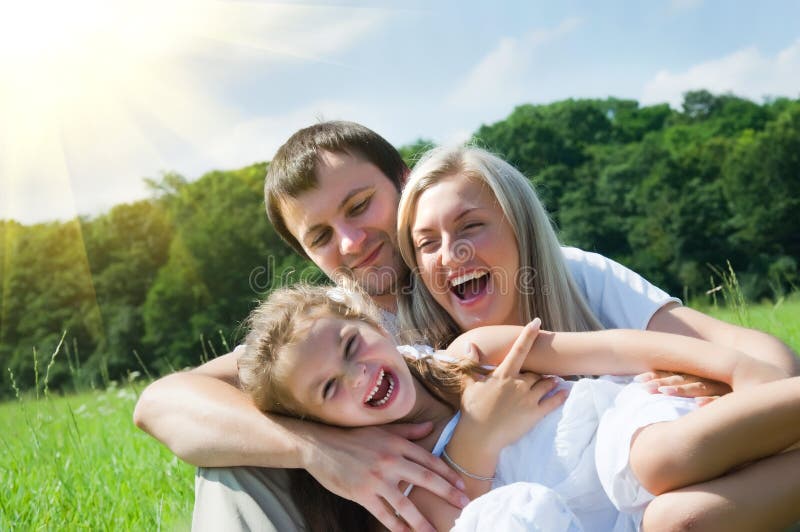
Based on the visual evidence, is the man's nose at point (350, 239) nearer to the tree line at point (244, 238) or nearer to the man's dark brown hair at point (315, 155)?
the man's dark brown hair at point (315, 155)

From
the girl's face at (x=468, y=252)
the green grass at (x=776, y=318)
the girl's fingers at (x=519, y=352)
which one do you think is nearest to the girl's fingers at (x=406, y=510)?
the girl's fingers at (x=519, y=352)

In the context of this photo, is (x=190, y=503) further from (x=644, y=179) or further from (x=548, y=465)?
(x=644, y=179)

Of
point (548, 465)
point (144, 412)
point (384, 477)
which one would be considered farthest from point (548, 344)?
point (144, 412)

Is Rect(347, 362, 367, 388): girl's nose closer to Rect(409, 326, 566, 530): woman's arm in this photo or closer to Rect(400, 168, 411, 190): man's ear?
Rect(409, 326, 566, 530): woman's arm

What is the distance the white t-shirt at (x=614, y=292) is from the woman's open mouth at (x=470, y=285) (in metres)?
0.38

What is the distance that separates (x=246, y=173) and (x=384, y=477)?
3391 cm

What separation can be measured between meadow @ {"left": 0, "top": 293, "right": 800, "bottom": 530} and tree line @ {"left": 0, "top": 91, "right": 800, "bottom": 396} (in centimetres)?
2414

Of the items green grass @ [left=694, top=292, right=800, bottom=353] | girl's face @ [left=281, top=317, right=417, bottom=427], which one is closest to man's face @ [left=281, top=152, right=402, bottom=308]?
girl's face @ [left=281, top=317, right=417, bottom=427]

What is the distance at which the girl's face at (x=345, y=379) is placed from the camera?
2.50 meters

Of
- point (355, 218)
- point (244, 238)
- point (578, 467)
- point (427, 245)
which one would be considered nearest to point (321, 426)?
point (578, 467)

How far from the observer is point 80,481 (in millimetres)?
3637

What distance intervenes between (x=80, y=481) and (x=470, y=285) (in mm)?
1972

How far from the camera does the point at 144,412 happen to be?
2.87 meters

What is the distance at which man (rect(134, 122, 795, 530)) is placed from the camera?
240 cm
